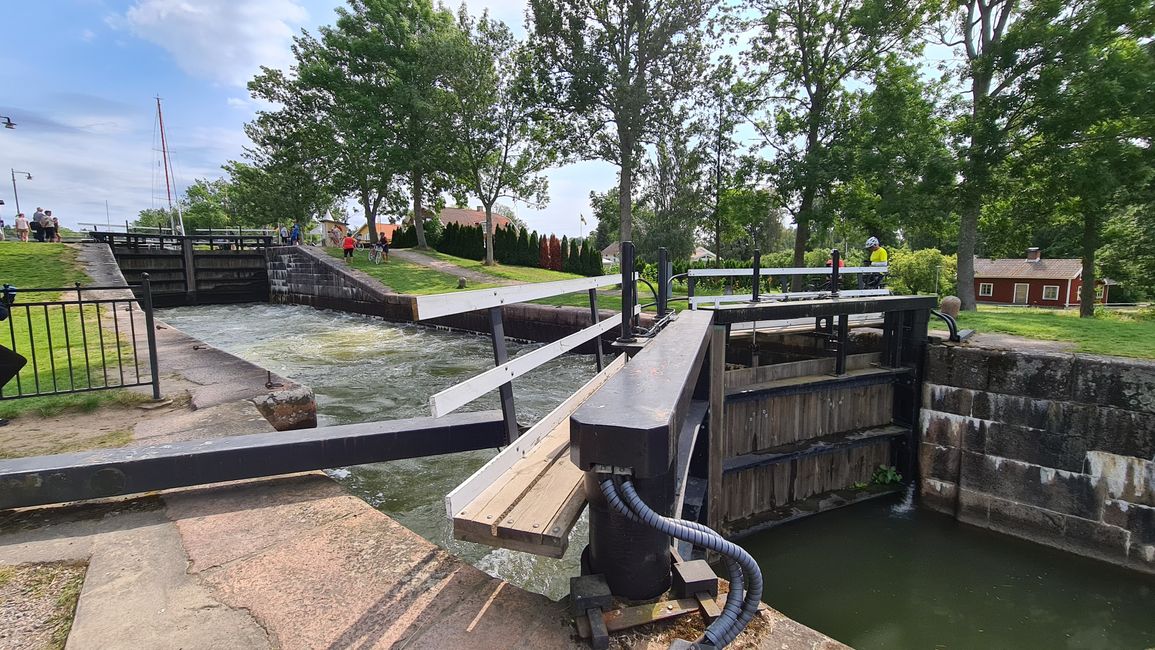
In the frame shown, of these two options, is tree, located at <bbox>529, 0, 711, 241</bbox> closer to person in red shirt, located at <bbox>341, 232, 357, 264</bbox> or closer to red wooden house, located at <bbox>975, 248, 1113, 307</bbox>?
person in red shirt, located at <bbox>341, 232, 357, 264</bbox>

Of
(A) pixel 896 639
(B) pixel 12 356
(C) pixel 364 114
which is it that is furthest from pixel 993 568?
(C) pixel 364 114

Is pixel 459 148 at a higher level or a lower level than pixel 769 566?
higher

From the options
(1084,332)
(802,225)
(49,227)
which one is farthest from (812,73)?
(49,227)

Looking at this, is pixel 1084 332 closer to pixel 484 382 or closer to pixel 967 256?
pixel 967 256

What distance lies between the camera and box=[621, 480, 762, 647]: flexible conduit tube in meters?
1.23

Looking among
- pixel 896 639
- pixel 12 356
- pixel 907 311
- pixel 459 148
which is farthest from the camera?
pixel 459 148

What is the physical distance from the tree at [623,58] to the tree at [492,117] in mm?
1498

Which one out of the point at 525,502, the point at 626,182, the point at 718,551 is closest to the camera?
the point at 718,551

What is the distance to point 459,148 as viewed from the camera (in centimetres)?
2034

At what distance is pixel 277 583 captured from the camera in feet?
6.21

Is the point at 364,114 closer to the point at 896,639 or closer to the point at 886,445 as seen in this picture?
the point at 886,445

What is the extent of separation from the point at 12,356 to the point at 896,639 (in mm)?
7495

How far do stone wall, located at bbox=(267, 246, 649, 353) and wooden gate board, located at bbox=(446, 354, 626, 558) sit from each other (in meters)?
6.21

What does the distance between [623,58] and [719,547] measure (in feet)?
60.4
